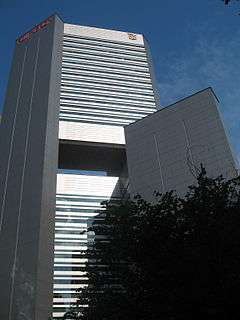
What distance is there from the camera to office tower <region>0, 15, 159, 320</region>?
2842 centimetres

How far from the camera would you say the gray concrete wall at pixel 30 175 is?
2680cm

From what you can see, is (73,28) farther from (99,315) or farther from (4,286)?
(99,315)

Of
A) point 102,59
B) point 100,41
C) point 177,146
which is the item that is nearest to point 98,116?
point 102,59

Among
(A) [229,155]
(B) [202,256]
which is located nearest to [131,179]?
(A) [229,155]

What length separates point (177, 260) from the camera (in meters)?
9.02

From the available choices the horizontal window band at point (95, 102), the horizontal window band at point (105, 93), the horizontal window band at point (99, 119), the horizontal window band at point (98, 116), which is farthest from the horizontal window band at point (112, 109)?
the horizontal window band at point (105, 93)

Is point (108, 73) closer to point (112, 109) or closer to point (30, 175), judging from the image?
point (112, 109)

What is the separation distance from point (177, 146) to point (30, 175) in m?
13.4

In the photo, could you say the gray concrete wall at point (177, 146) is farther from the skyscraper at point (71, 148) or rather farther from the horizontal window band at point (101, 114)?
the horizontal window band at point (101, 114)

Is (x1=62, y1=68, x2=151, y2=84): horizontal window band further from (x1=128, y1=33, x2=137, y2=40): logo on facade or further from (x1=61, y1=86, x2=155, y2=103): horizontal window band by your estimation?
(x1=128, y1=33, x2=137, y2=40): logo on facade

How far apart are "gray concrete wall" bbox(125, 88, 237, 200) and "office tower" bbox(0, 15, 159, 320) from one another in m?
5.70

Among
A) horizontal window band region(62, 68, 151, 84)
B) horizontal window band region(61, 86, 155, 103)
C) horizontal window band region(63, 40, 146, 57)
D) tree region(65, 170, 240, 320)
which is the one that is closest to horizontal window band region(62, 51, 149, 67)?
horizontal window band region(63, 40, 146, 57)

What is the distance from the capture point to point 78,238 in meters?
37.9

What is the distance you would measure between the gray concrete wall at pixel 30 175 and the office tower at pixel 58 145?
0.30 ft
